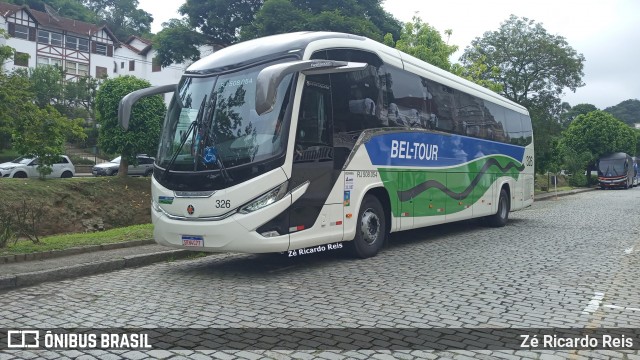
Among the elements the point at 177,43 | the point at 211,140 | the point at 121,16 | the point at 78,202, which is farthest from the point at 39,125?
the point at 121,16

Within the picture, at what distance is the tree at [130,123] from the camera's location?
18.9 metres

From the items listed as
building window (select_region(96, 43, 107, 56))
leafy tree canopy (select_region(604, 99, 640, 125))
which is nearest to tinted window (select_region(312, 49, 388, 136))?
building window (select_region(96, 43, 107, 56))

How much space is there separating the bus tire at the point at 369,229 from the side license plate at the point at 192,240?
9.15 feet

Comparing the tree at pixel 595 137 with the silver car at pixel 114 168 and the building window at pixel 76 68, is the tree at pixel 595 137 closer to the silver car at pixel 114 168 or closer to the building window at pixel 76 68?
the silver car at pixel 114 168

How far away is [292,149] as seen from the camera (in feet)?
26.5

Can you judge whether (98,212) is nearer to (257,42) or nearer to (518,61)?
(257,42)

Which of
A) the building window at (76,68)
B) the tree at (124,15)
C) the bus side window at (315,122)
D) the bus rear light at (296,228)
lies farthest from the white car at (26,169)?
the tree at (124,15)

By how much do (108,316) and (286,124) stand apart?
3622 millimetres

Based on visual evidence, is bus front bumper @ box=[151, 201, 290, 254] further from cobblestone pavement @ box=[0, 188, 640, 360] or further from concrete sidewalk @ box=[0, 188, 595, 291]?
concrete sidewalk @ box=[0, 188, 595, 291]

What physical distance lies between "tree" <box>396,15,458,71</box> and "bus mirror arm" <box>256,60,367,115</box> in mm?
19035

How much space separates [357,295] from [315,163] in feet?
8.04

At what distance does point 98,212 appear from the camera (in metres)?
17.0

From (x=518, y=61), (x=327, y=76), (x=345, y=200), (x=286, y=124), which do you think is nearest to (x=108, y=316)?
(x=286, y=124)

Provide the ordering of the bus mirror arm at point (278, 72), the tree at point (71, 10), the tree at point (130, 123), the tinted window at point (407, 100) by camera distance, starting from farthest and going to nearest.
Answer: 1. the tree at point (71, 10)
2. the tree at point (130, 123)
3. the tinted window at point (407, 100)
4. the bus mirror arm at point (278, 72)
